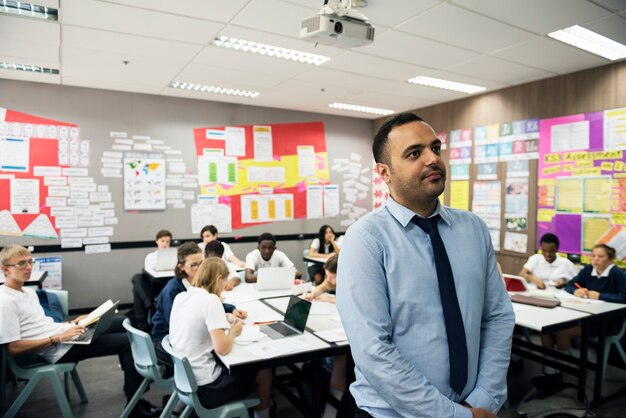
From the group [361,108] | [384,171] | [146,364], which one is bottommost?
[146,364]

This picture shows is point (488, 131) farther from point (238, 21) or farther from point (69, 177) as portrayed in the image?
point (69, 177)

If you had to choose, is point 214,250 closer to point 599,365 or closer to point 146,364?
point 146,364

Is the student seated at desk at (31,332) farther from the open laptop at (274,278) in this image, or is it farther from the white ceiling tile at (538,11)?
the white ceiling tile at (538,11)

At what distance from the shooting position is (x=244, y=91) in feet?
18.9

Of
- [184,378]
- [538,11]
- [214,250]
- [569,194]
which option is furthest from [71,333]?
[569,194]

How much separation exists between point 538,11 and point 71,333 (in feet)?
13.2

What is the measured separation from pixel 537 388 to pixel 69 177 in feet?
18.7

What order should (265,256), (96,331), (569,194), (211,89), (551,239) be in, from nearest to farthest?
(96,331)
(551,239)
(569,194)
(265,256)
(211,89)

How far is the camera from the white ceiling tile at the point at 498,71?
434 centimetres

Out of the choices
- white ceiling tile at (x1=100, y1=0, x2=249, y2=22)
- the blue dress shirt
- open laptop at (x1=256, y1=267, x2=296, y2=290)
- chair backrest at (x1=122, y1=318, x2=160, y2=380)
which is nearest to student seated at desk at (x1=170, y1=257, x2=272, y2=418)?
chair backrest at (x1=122, y1=318, x2=160, y2=380)

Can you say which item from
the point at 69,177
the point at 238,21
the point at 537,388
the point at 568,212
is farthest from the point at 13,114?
the point at 568,212

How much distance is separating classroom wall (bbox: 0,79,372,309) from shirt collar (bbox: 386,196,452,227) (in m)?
5.27

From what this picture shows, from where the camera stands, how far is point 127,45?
387 centimetres

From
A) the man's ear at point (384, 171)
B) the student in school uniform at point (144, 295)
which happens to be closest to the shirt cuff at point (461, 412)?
the man's ear at point (384, 171)
